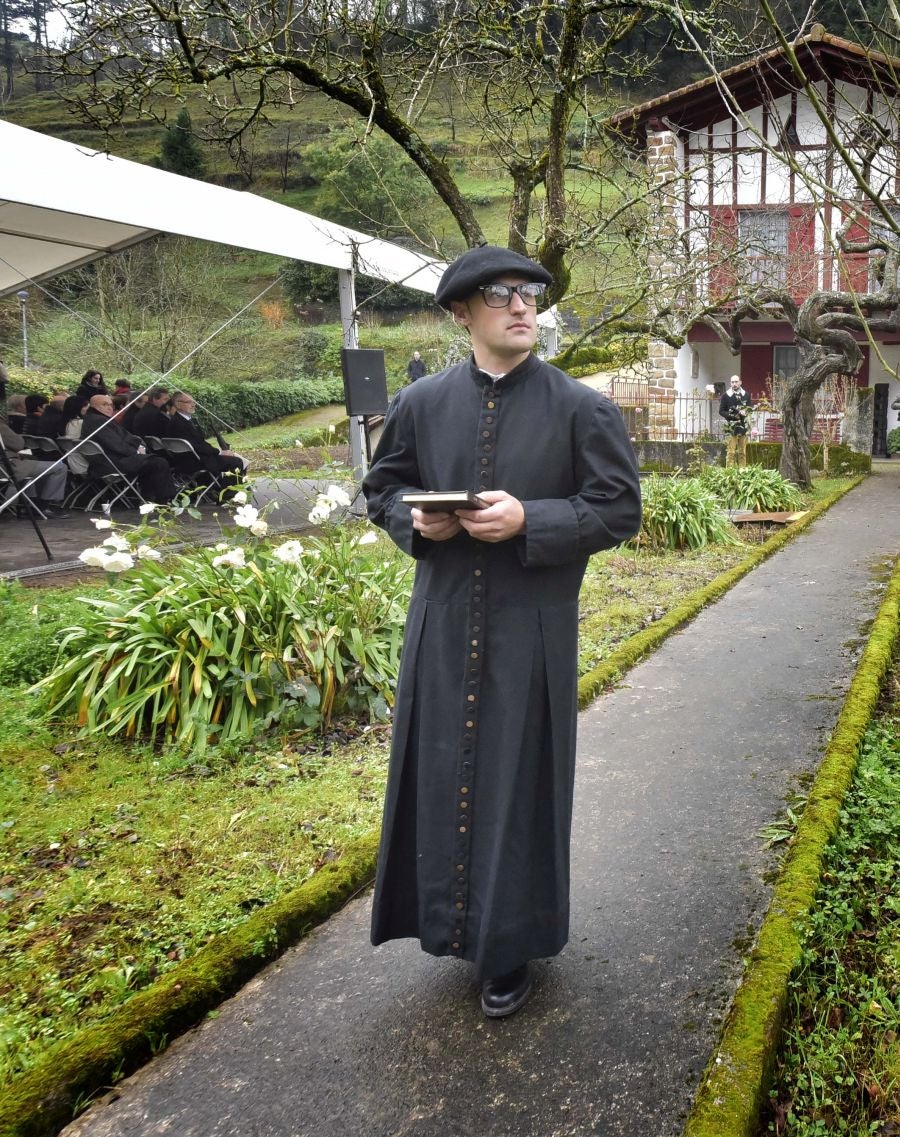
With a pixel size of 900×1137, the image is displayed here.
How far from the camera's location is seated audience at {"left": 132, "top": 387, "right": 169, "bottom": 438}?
11.4 metres

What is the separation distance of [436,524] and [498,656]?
0.39 m

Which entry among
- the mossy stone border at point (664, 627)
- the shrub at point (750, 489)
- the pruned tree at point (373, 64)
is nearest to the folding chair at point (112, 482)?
the pruned tree at point (373, 64)

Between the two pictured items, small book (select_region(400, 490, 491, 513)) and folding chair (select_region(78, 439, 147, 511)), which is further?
folding chair (select_region(78, 439, 147, 511))

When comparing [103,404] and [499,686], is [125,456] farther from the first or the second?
[499,686]

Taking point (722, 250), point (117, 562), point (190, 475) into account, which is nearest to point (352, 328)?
point (190, 475)

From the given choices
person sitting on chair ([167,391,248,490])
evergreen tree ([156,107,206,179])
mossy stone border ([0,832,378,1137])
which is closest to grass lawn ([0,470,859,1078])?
mossy stone border ([0,832,378,1137])

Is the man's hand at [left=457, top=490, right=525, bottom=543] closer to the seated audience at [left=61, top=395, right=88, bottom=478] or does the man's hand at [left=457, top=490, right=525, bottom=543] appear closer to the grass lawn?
the grass lawn

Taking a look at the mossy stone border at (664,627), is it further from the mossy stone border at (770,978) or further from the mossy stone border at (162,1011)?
the mossy stone border at (162,1011)

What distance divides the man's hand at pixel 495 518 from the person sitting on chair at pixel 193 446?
379 inches

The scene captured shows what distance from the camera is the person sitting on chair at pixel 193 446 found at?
11.6m

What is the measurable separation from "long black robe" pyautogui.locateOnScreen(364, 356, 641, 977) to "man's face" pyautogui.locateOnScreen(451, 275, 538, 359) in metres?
0.10

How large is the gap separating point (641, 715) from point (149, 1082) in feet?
10.5

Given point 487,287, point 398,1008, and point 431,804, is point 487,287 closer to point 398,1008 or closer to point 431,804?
point 431,804

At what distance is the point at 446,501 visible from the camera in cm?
227
